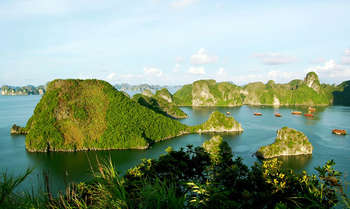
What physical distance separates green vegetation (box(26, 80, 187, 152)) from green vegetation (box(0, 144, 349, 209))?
3941 cm

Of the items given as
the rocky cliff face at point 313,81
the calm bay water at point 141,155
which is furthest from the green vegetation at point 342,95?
the calm bay water at point 141,155

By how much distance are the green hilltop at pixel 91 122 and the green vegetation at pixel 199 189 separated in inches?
1549

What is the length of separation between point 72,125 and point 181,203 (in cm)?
5774

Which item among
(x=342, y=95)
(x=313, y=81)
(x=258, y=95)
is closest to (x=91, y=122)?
(x=258, y=95)

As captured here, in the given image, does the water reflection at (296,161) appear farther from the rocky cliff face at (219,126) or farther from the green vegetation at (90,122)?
the green vegetation at (90,122)

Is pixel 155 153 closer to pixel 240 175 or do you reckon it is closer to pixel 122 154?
pixel 122 154

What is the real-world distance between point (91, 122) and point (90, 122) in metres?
0.24

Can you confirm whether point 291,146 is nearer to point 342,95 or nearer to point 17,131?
point 17,131

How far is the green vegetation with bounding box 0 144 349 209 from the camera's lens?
2.64 metres

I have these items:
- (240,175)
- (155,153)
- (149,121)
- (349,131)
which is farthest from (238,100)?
(240,175)

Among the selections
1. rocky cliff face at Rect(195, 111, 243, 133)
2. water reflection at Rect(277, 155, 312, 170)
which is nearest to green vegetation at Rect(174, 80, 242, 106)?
rocky cliff face at Rect(195, 111, 243, 133)

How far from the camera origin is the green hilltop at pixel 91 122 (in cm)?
5031

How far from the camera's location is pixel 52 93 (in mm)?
60219

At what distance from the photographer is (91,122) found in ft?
186
